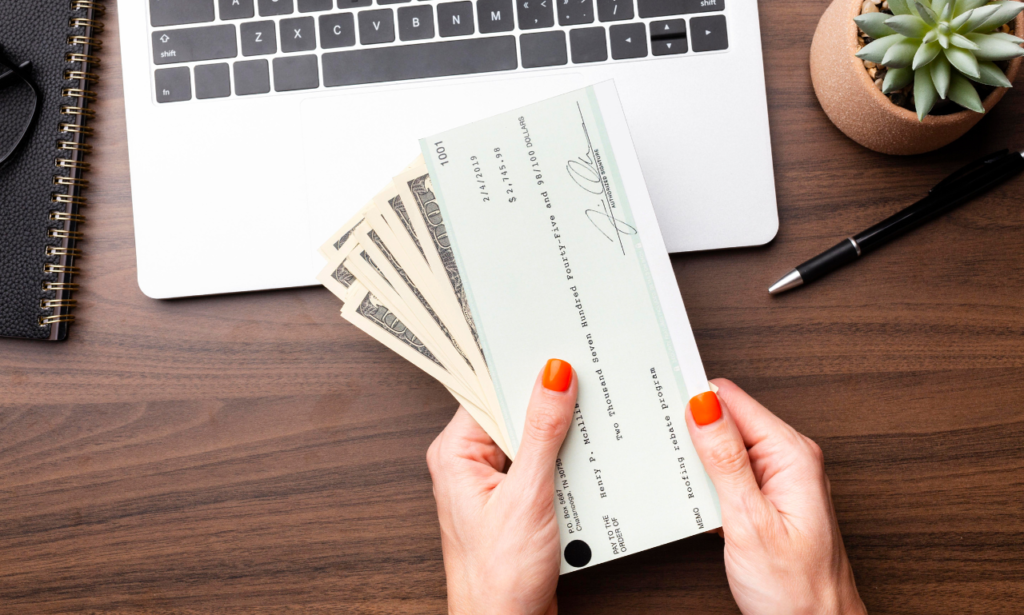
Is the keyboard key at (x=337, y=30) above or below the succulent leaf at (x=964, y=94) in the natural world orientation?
above

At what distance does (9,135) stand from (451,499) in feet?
1.90

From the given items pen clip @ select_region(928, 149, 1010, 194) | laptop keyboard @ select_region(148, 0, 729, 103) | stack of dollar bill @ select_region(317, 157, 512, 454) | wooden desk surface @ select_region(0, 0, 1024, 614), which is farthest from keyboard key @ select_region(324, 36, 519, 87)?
pen clip @ select_region(928, 149, 1010, 194)

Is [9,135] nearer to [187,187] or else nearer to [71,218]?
[71,218]

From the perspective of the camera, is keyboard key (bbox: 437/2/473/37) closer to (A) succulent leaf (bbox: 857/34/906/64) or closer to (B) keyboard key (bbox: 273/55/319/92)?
(B) keyboard key (bbox: 273/55/319/92)

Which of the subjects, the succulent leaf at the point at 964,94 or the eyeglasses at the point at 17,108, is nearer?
the succulent leaf at the point at 964,94

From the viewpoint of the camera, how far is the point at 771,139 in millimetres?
610

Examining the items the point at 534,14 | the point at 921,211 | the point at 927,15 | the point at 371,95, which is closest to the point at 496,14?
the point at 534,14

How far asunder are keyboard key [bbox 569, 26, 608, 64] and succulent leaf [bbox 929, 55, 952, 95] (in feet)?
0.87

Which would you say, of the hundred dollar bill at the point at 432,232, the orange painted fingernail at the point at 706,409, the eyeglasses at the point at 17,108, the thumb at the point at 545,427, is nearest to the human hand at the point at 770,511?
the orange painted fingernail at the point at 706,409

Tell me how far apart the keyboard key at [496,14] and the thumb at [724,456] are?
1.26 feet

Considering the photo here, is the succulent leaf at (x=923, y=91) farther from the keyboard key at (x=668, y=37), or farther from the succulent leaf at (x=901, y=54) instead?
the keyboard key at (x=668, y=37)

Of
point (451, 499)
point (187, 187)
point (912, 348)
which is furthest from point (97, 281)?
point (912, 348)

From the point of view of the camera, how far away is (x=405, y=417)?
0.62 metres

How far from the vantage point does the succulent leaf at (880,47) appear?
47cm
